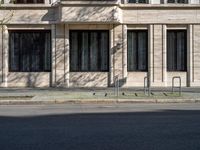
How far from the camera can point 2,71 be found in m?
33.0

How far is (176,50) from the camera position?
34.1m

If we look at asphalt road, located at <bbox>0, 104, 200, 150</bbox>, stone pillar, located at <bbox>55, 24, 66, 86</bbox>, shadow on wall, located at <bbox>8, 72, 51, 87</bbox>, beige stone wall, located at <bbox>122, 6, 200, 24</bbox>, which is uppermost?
beige stone wall, located at <bbox>122, 6, 200, 24</bbox>

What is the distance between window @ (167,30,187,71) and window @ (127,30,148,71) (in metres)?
1.49

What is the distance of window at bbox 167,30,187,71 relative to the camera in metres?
33.9

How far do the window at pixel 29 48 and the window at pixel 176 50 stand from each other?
25.0 feet

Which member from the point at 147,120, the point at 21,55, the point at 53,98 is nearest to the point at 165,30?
the point at 21,55

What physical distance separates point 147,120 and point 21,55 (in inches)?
767

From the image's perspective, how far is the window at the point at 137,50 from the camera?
33781mm

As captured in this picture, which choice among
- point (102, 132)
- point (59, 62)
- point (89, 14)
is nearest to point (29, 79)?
point (59, 62)

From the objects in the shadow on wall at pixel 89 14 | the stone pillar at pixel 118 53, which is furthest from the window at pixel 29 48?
the stone pillar at pixel 118 53

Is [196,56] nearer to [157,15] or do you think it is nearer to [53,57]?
[157,15]

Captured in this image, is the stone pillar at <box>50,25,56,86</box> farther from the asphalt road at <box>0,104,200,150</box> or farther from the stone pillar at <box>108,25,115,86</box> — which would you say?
the asphalt road at <box>0,104,200,150</box>

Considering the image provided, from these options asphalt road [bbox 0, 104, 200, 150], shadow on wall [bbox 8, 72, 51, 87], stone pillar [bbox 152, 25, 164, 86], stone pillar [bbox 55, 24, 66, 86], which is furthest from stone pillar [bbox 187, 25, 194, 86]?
asphalt road [bbox 0, 104, 200, 150]

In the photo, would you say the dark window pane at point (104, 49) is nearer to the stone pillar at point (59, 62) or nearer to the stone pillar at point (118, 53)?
the stone pillar at point (118, 53)
